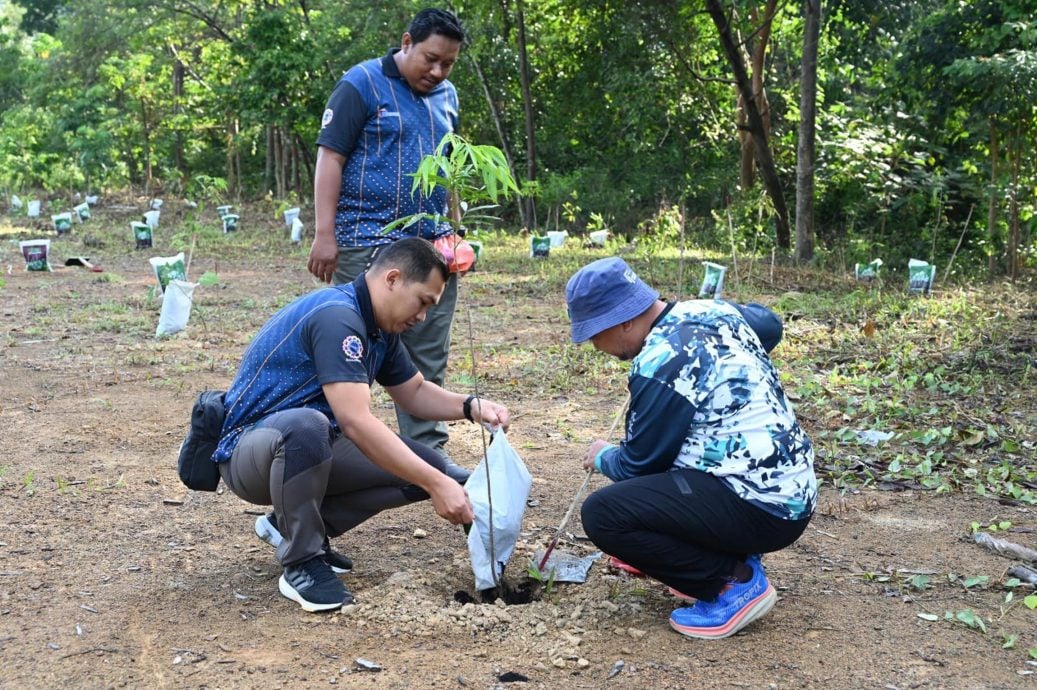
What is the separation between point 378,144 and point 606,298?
1394mm

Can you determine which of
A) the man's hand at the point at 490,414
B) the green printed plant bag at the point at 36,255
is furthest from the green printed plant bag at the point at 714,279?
the green printed plant bag at the point at 36,255

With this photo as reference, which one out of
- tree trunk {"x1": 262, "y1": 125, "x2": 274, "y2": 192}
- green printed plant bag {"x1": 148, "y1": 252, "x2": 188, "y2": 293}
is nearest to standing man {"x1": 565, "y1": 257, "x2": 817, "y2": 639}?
green printed plant bag {"x1": 148, "y1": 252, "x2": 188, "y2": 293}

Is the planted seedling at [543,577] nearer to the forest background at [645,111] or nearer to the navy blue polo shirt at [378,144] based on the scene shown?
the navy blue polo shirt at [378,144]

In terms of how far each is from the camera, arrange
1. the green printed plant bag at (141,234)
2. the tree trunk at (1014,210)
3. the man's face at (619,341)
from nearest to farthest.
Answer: the man's face at (619,341)
the tree trunk at (1014,210)
the green printed plant bag at (141,234)

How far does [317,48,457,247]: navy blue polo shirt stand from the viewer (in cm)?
359

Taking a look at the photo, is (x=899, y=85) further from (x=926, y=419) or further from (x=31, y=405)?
(x=31, y=405)

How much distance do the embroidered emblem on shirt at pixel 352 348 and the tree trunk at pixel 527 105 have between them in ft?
36.9

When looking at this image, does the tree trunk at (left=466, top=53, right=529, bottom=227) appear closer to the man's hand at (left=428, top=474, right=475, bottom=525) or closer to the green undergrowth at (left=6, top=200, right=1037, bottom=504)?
the green undergrowth at (left=6, top=200, right=1037, bottom=504)

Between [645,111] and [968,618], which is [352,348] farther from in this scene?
[645,111]

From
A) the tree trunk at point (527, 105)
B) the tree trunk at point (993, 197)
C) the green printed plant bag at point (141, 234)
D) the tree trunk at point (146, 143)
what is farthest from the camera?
the tree trunk at point (146, 143)

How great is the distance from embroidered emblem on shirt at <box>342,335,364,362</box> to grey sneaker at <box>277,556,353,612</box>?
1.99ft

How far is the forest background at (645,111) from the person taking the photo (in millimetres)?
9328

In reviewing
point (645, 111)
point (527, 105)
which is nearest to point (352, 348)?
point (645, 111)

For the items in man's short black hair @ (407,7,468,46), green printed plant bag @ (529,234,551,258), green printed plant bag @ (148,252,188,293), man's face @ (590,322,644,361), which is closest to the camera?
man's face @ (590,322,644,361)
